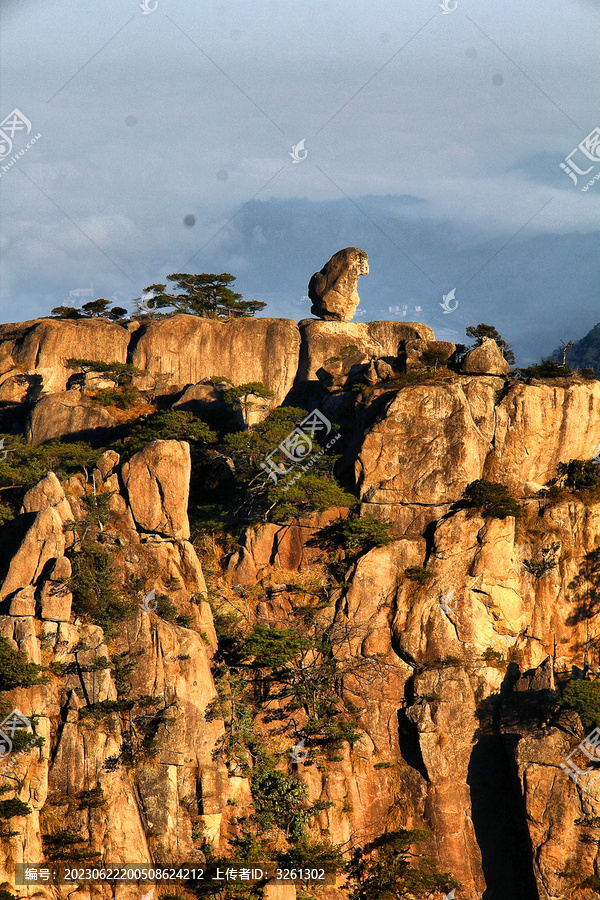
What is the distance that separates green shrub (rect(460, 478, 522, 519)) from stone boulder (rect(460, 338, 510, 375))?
7.52 m

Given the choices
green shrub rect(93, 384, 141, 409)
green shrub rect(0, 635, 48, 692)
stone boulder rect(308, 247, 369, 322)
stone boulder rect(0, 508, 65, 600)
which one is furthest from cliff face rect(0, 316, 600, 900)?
stone boulder rect(308, 247, 369, 322)

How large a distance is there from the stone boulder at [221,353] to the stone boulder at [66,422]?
6.79 m

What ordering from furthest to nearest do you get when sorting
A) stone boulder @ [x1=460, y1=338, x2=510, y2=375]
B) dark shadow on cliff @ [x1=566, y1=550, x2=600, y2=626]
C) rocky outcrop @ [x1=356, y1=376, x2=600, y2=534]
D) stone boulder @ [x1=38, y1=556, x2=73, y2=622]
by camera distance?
stone boulder @ [x1=460, y1=338, x2=510, y2=375], rocky outcrop @ [x1=356, y1=376, x2=600, y2=534], dark shadow on cliff @ [x1=566, y1=550, x2=600, y2=626], stone boulder @ [x1=38, y1=556, x2=73, y2=622]

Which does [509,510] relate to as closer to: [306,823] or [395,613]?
[395,613]

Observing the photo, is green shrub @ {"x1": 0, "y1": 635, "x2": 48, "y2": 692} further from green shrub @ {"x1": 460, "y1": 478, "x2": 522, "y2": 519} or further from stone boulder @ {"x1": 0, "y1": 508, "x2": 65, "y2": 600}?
green shrub @ {"x1": 460, "y1": 478, "x2": 522, "y2": 519}

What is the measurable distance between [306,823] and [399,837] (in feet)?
15.4

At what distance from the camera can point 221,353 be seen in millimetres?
66125

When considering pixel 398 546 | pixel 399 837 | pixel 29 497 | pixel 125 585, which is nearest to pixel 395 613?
pixel 398 546

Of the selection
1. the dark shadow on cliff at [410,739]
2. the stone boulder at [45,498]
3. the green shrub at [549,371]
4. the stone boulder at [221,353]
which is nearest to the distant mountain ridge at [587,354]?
the green shrub at [549,371]

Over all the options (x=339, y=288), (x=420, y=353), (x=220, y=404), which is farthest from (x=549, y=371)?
(x=220, y=404)

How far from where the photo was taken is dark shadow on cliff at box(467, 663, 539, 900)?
4588cm

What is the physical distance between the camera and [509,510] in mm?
51594

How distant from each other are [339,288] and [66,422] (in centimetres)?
2286

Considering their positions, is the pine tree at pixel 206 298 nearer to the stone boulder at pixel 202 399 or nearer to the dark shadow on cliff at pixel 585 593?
the stone boulder at pixel 202 399
